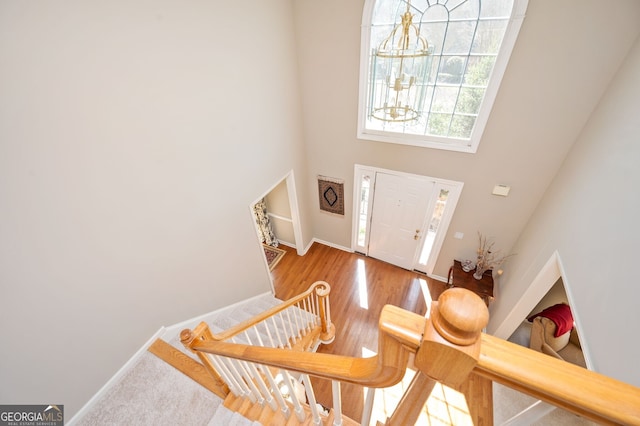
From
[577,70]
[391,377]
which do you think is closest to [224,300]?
[391,377]

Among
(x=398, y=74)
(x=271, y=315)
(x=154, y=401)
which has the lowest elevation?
(x=154, y=401)

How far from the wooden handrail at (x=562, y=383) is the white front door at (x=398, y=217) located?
3.29 meters

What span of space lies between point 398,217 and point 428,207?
20.4 inches

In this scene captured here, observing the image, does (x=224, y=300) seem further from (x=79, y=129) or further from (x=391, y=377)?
(x=391, y=377)

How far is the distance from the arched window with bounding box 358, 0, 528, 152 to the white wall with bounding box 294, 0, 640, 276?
110 mm

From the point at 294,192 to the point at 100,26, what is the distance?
2892 millimetres

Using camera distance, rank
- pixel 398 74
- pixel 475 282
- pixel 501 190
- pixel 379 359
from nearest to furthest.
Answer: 1. pixel 379 359
2. pixel 398 74
3. pixel 501 190
4. pixel 475 282

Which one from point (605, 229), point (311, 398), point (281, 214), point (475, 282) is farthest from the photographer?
point (281, 214)

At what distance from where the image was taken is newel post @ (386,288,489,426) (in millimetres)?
414

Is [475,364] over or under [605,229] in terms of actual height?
over

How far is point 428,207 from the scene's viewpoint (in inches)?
145

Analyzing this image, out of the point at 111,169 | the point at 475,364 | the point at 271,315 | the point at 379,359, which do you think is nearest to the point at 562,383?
the point at 475,364

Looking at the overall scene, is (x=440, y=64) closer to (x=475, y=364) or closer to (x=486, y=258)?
(x=486, y=258)

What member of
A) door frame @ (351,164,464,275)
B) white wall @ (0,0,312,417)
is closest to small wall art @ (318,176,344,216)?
door frame @ (351,164,464,275)
